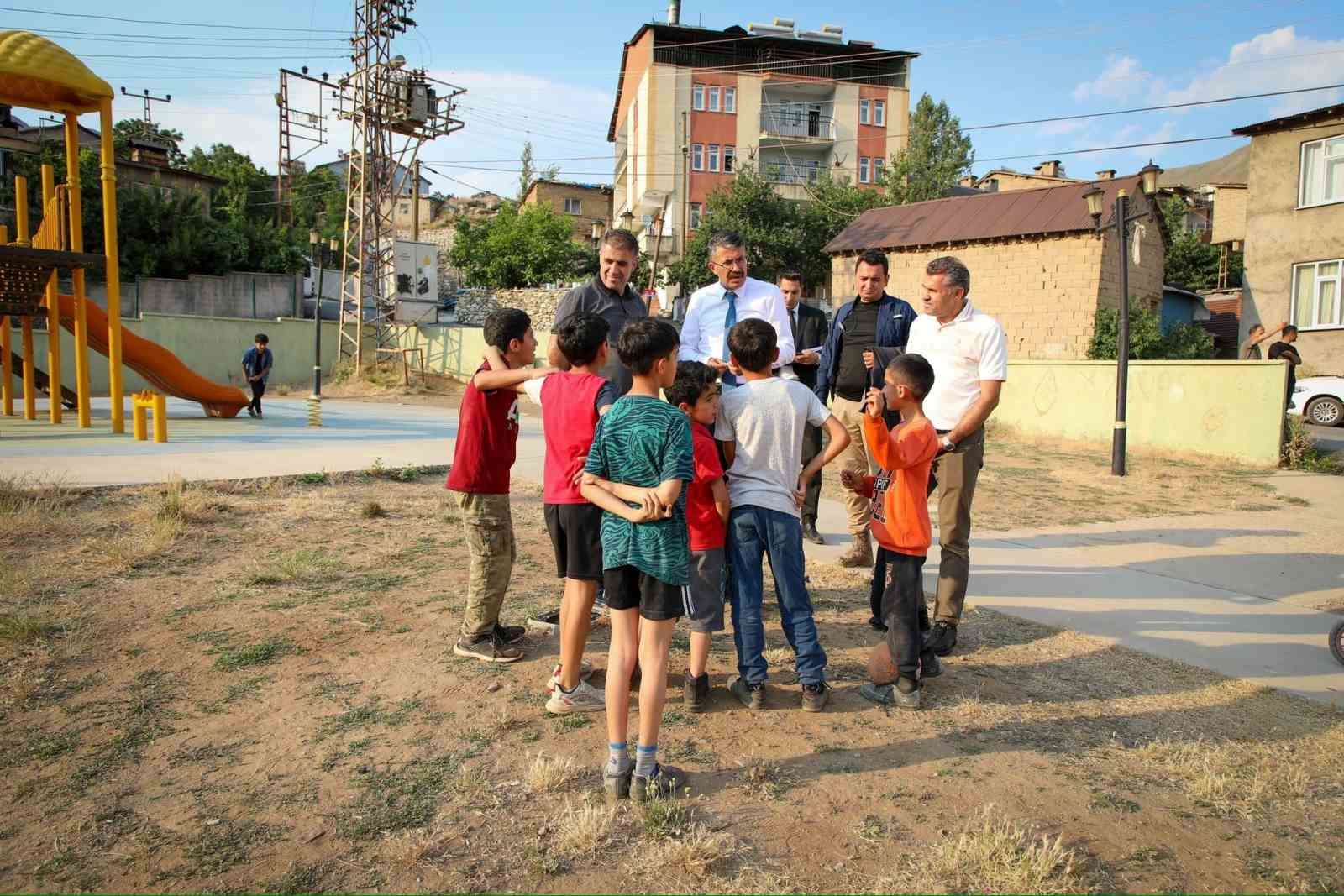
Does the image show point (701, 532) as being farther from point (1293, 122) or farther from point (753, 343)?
point (1293, 122)

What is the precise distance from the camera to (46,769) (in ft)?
9.98

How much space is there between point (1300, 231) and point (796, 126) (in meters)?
26.5

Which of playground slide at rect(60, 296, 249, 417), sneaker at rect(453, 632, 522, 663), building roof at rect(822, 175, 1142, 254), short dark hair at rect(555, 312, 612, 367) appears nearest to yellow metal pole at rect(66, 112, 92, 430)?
playground slide at rect(60, 296, 249, 417)

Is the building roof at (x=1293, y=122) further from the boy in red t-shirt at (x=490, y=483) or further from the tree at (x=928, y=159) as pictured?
the boy in red t-shirt at (x=490, y=483)

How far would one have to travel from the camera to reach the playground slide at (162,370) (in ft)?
45.7

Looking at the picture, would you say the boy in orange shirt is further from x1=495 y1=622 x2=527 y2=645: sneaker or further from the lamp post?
the lamp post

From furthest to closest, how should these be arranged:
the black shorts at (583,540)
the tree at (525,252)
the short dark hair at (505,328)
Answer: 1. the tree at (525,252)
2. the short dark hair at (505,328)
3. the black shorts at (583,540)

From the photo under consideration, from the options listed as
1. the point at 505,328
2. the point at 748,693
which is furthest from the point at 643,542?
the point at 505,328

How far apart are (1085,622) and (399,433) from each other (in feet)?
35.8

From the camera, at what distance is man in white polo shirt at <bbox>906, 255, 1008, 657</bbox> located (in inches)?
165

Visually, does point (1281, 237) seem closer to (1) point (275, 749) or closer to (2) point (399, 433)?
(2) point (399, 433)

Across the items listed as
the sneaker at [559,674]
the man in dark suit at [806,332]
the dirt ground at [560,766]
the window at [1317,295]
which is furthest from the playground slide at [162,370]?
the window at [1317,295]

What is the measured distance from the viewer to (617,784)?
9.33 feet

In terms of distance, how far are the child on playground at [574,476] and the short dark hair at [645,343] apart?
12.7 inches
